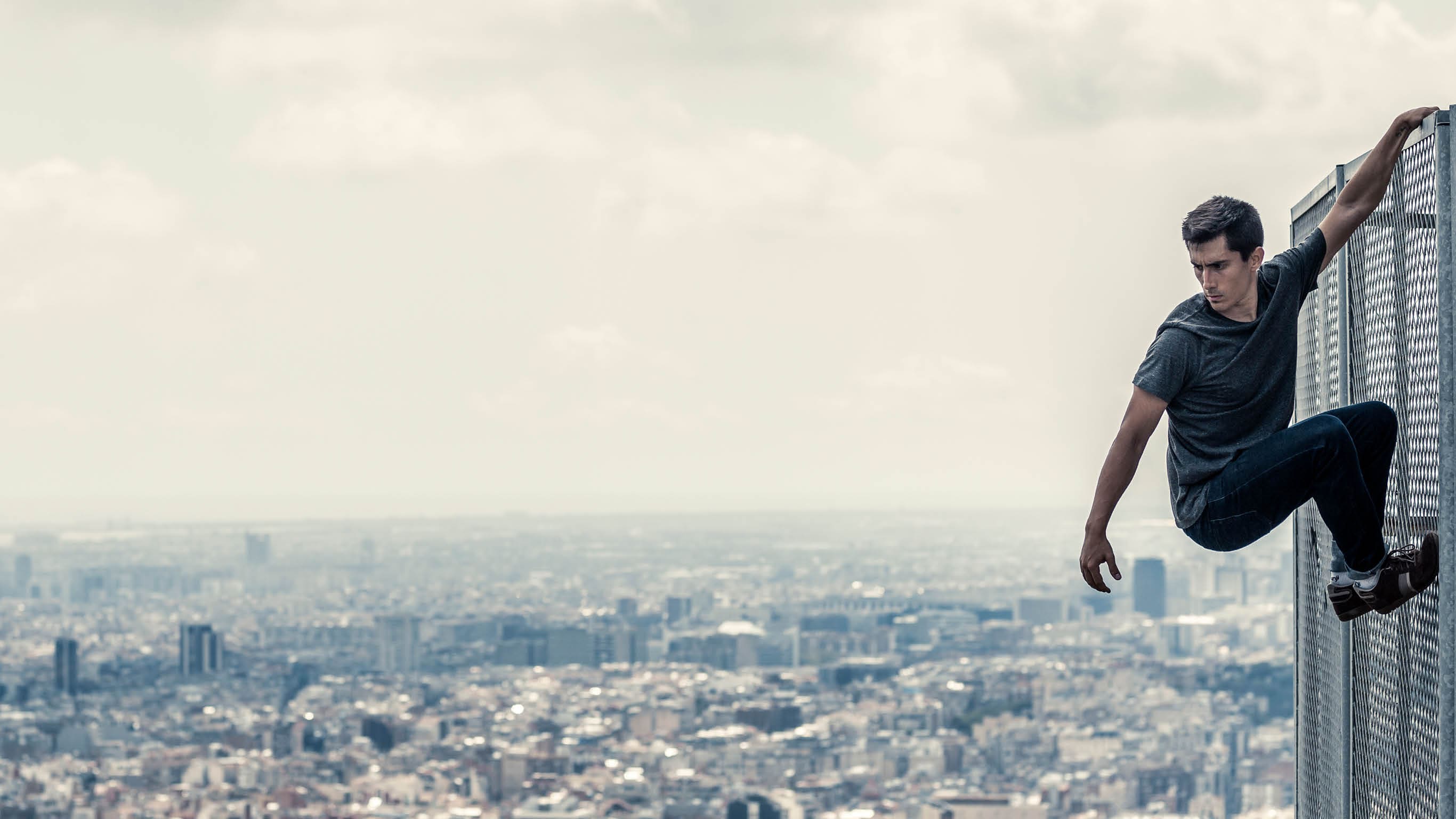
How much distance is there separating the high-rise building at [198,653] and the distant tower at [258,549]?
19439 mm

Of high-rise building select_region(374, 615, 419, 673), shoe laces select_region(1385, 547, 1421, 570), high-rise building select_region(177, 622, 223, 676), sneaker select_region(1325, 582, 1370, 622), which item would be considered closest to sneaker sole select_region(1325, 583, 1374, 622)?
sneaker select_region(1325, 582, 1370, 622)

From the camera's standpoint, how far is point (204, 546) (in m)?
78.6

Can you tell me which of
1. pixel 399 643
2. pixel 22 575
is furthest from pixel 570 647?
pixel 22 575

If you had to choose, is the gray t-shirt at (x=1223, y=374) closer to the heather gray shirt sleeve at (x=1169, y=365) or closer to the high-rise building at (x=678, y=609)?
the heather gray shirt sleeve at (x=1169, y=365)

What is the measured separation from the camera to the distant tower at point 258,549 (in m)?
74.6

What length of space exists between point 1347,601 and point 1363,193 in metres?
0.94

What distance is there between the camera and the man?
12.0ft

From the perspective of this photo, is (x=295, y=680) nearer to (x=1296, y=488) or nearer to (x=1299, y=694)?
(x=1299, y=694)

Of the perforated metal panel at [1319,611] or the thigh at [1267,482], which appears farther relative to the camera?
the perforated metal panel at [1319,611]

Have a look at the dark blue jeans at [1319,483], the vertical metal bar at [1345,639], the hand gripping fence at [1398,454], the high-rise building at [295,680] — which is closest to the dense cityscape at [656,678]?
the high-rise building at [295,680]

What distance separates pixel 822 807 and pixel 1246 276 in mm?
34994

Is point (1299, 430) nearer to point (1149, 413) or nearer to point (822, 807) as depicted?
point (1149, 413)

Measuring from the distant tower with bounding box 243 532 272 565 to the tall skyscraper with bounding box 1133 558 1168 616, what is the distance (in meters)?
37.5

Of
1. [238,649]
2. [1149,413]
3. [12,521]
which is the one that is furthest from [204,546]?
[1149,413]
